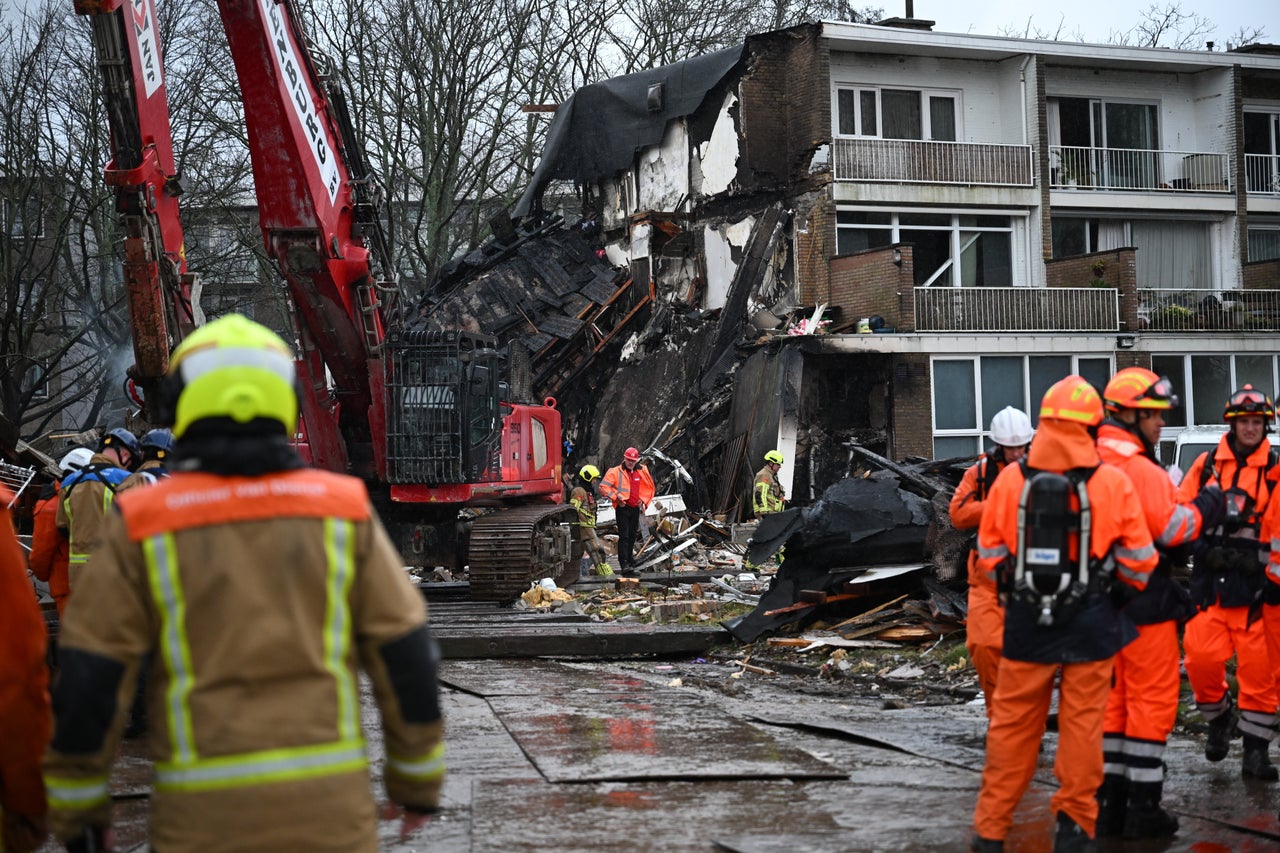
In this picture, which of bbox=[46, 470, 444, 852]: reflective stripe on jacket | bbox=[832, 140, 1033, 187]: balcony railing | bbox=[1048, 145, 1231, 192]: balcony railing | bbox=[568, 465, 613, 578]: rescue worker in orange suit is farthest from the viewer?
bbox=[1048, 145, 1231, 192]: balcony railing

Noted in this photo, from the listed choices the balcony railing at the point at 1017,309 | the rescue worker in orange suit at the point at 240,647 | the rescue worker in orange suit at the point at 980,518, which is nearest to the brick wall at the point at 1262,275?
the balcony railing at the point at 1017,309

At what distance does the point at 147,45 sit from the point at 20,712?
8575 millimetres

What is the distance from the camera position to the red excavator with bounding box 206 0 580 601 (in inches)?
523

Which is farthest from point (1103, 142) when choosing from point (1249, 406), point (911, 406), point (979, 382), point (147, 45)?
point (1249, 406)

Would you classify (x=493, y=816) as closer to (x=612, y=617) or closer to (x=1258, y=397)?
(x=1258, y=397)

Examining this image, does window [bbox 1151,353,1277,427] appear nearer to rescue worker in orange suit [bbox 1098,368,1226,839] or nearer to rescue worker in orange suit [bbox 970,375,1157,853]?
rescue worker in orange suit [bbox 1098,368,1226,839]

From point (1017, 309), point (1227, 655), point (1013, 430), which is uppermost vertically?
point (1017, 309)

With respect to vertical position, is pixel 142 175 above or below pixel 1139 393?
above

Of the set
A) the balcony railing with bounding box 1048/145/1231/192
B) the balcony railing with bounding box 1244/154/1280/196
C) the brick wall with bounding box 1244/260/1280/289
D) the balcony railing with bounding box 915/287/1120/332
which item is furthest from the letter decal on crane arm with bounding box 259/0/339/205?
the balcony railing with bounding box 1244/154/1280/196

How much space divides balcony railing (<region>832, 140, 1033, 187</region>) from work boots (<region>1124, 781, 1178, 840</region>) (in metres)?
25.6

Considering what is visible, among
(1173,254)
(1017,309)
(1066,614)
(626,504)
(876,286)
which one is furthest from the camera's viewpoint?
(1173,254)

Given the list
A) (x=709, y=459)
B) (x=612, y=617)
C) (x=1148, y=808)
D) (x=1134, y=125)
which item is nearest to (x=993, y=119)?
(x=1134, y=125)

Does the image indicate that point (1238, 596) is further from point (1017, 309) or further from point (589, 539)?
point (1017, 309)

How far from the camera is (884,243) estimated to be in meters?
32.2
